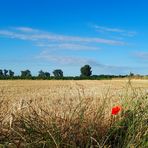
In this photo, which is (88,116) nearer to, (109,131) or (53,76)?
(109,131)

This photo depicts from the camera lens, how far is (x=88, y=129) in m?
3.24

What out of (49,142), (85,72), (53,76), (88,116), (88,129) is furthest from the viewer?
(85,72)

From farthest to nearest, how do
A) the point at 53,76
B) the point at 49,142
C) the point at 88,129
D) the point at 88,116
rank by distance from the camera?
the point at 53,76
the point at 88,116
the point at 88,129
the point at 49,142

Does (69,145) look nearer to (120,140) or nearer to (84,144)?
(84,144)

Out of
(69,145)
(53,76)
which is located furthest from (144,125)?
(53,76)

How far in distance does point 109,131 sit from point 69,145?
0.54 metres

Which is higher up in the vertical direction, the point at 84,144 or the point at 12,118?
the point at 12,118

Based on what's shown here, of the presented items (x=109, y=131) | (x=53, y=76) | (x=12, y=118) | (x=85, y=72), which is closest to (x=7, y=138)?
(x=12, y=118)

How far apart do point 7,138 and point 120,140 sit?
0.87 m

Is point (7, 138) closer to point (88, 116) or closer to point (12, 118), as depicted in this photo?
point (12, 118)

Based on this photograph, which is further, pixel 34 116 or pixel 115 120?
pixel 115 120

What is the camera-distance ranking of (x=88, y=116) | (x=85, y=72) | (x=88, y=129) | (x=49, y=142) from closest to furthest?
(x=49, y=142)
(x=88, y=129)
(x=88, y=116)
(x=85, y=72)

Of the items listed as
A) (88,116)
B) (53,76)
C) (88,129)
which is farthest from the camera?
A: (53,76)

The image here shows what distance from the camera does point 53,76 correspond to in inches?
2426
